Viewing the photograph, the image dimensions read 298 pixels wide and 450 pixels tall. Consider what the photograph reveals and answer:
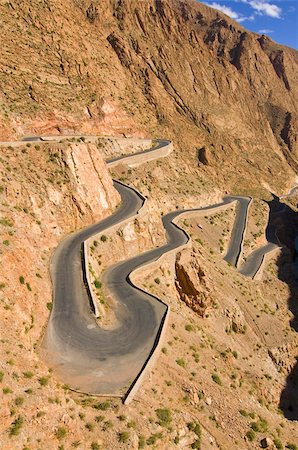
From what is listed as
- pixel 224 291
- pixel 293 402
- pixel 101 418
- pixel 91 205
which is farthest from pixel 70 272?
pixel 293 402

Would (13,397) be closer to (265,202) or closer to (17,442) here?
(17,442)

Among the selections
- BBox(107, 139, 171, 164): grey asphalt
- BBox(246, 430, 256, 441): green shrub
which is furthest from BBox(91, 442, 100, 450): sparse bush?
BBox(107, 139, 171, 164): grey asphalt

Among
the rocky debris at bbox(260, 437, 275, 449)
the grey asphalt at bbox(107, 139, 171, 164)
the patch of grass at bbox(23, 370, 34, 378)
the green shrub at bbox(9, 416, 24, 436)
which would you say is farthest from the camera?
the grey asphalt at bbox(107, 139, 171, 164)

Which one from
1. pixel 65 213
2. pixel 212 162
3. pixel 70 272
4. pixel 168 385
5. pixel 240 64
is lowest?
pixel 168 385

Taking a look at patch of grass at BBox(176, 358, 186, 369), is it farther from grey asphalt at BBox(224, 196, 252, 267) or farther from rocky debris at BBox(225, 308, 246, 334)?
grey asphalt at BBox(224, 196, 252, 267)

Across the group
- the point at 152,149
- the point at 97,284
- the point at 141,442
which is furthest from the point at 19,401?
the point at 152,149

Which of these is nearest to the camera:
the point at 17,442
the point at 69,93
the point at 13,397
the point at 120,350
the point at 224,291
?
the point at 17,442

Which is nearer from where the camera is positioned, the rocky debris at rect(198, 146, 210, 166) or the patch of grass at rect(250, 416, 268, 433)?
the patch of grass at rect(250, 416, 268, 433)

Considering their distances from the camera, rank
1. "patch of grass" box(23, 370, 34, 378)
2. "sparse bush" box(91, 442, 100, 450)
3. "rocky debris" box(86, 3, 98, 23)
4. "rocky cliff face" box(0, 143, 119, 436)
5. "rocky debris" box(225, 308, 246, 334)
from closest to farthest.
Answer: "sparse bush" box(91, 442, 100, 450)
"patch of grass" box(23, 370, 34, 378)
"rocky cliff face" box(0, 143, 119, 436)
"rocky debris" box(225, 308, 246, 334)
"rocky debris" box(86, 3, 98, 23)
